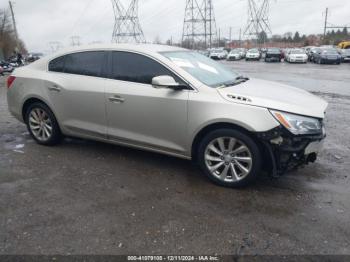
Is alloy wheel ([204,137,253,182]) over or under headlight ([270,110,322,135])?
under

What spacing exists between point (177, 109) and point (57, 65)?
2.34 meters

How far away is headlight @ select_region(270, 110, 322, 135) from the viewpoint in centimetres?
358

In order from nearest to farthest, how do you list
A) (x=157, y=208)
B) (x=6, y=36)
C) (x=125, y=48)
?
(x=157, y=208) → (x=125, y=48) → (x=6, y=36)

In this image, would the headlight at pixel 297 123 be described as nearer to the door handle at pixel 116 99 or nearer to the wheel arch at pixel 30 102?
the door handle at pixel 116 99

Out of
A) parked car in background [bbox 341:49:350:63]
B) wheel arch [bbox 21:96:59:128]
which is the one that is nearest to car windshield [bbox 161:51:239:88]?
wheel arch [bbox 21:96:59:128]

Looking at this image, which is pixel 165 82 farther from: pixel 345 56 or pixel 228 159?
pixel 345 56

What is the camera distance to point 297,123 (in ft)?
11.9

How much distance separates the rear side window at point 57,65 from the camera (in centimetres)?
517

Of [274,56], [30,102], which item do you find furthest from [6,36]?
[30,102]

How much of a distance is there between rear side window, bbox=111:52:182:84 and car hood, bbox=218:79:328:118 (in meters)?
0.78

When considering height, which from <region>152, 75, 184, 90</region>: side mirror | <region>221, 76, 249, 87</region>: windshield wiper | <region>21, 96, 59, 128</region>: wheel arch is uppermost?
<region>152, 75, 184, 90</region>: side mirror

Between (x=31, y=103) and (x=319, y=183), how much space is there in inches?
180

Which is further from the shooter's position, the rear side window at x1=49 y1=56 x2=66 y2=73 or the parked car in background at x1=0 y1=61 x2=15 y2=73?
the parked car in background at x1=0 y1=61 x2=15 y2=73

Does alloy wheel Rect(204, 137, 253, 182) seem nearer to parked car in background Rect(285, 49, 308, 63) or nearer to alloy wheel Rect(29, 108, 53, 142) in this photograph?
alloy wheel Rect(29, 108, 53, 142)
